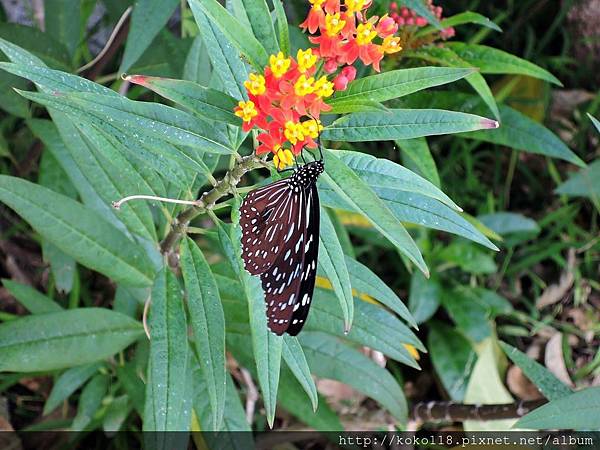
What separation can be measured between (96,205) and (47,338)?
388 mm

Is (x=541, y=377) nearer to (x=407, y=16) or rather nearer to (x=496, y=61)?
(x=496, y=61)

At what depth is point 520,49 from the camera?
3.04 meters

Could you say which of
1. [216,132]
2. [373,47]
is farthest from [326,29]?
[216,132]

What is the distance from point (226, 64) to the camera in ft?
3.99

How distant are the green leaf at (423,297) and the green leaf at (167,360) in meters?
1.18

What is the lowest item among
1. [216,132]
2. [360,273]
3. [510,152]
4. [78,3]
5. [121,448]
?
[121,448]

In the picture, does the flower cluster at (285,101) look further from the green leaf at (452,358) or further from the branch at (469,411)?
the green leaf at (452,358)

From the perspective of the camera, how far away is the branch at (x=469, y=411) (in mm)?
1728

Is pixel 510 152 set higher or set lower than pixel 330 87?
lower

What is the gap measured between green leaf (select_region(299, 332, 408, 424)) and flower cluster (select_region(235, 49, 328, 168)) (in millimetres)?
921

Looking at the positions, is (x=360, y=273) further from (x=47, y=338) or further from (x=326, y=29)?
(x=47, y=338)

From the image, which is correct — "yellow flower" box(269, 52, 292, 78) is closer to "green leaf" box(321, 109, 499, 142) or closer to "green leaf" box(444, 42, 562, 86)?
"green leaf" box(321, 109, 499, 142)

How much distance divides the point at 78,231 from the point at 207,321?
419mm

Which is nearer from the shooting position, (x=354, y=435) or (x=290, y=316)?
(x=290, y=316)
